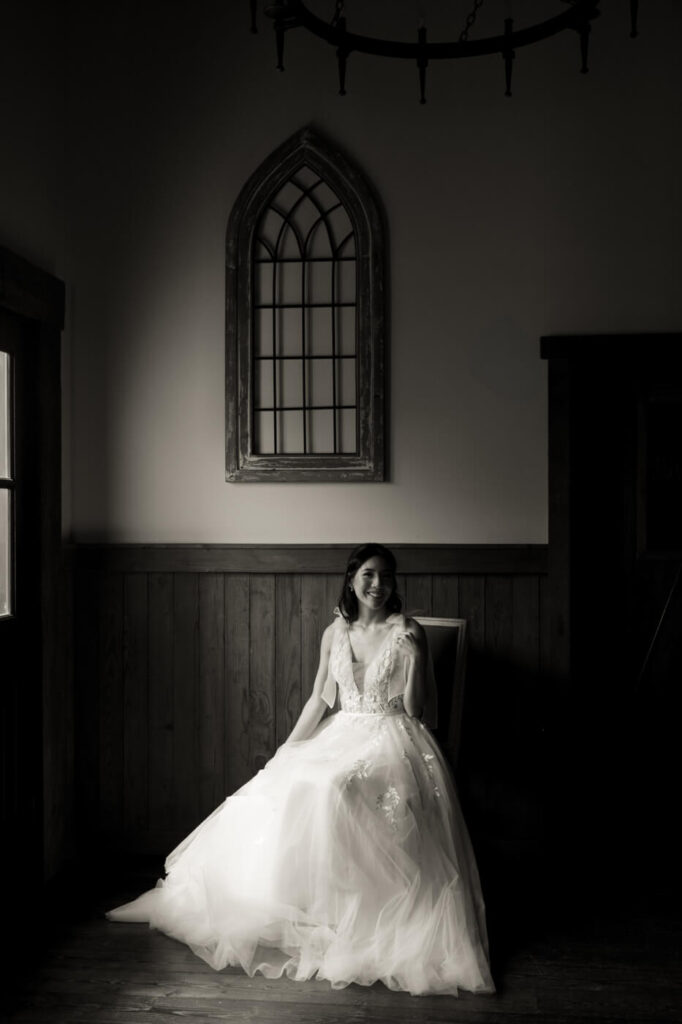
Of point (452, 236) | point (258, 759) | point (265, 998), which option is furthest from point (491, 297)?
point (265, 998)

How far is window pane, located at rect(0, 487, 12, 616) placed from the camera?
12.1ft

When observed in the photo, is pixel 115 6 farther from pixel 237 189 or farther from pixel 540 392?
pixel 540 392

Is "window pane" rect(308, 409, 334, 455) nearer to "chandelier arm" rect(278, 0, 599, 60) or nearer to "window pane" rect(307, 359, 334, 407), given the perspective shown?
"window pane" rect(307, 359, 334, 407)

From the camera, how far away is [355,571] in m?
3.61

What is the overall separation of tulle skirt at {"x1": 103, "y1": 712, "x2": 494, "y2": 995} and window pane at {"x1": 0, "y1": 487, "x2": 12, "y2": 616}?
1.16 metres

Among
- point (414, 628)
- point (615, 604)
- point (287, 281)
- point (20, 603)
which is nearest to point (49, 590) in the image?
point (20, 603)

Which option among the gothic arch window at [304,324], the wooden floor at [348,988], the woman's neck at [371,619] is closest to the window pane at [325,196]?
the gothic arch window at [304,324]

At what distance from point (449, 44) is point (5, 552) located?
2.40 metres

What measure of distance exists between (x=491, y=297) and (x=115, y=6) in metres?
2.05

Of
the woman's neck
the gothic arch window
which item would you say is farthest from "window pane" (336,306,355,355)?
the woman's neck

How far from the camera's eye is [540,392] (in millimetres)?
4027

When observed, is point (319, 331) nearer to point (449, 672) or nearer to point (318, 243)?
point (318, 243)

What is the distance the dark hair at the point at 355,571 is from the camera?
141 inches

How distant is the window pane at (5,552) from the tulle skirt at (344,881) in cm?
116
